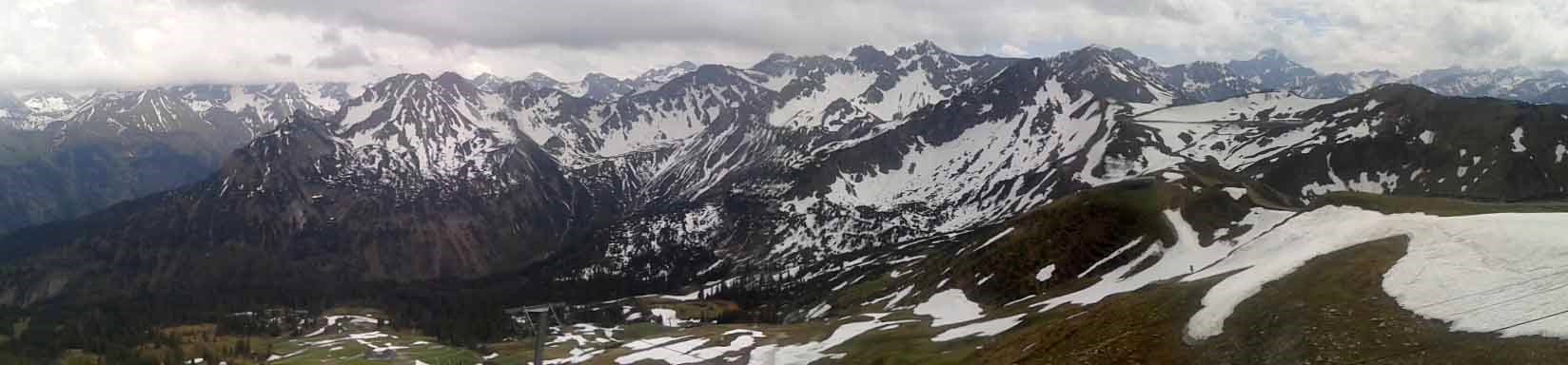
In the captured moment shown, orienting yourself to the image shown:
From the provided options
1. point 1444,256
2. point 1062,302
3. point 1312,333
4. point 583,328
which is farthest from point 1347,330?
point 583,328

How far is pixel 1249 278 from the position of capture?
58812 mm

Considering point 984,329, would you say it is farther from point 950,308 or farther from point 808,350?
point 950,308

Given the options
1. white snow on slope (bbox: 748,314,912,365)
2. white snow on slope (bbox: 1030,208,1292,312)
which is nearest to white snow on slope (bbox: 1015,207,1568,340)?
white snow on slope (bbox: 1030,208,1292,312)

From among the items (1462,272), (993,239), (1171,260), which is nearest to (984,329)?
(1171,260)

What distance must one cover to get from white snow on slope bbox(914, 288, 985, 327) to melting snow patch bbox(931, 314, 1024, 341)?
10.6 meters

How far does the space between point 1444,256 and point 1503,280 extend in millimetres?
7399

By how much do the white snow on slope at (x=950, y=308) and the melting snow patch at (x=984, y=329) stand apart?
10566 millimetres

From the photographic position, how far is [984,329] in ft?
287

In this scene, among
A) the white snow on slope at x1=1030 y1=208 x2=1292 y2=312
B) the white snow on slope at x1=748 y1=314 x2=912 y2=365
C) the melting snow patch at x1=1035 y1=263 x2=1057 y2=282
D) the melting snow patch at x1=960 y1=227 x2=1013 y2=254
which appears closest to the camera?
the white snow on slope at x1=748 y1=314 x2=912 y2=365

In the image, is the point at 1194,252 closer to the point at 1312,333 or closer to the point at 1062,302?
the point at 1062,302

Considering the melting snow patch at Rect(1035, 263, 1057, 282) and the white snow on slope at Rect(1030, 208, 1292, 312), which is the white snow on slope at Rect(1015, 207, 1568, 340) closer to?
the white snow on slope at Rect(1030, 208, 1292, 312)

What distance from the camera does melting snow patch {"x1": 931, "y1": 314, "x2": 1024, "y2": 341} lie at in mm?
84312

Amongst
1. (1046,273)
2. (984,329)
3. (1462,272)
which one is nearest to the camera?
(1462,272)

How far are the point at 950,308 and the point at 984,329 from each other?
39678 mm
